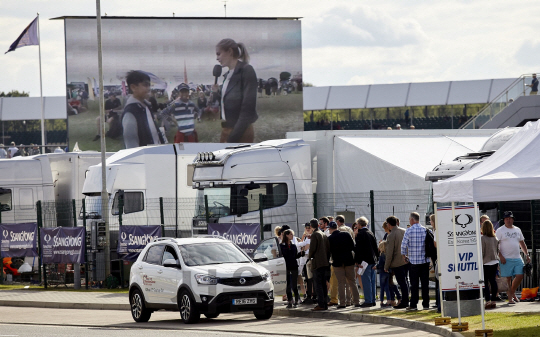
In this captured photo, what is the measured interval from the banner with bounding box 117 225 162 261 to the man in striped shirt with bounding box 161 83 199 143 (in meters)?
24.2

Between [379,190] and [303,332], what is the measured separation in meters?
8.56

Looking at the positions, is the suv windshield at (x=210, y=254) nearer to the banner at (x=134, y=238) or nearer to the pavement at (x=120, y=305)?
the pavement at (x=120, y=305)

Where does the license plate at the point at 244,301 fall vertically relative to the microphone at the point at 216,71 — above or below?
below

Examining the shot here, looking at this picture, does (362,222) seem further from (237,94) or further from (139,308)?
(237,94)

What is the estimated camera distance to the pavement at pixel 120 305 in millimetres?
14889

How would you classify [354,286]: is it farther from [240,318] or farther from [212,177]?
[212,177]

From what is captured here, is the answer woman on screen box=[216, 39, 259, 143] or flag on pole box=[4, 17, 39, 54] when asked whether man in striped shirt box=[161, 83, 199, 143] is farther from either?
flag on pole box=[4, 17, 39, 54]

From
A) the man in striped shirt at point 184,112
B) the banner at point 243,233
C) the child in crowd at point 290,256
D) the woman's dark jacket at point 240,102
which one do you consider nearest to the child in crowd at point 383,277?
the child in crowd at point 290,256

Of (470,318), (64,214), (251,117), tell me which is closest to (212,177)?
(64,214)

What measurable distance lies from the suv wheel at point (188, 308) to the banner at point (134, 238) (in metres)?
8.42

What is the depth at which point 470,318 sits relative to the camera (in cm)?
1394

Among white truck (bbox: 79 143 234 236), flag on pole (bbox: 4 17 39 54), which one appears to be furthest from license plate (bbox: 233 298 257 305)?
flag on pole (bbox: 4 17 39 54)

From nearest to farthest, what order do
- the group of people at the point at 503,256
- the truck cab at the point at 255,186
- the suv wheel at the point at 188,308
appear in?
the suv wheel at the point at 188,308 → the group of people at the point at 503,256 → the truck cab at the point at 255,186

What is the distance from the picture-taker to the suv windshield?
1630 centimetres
